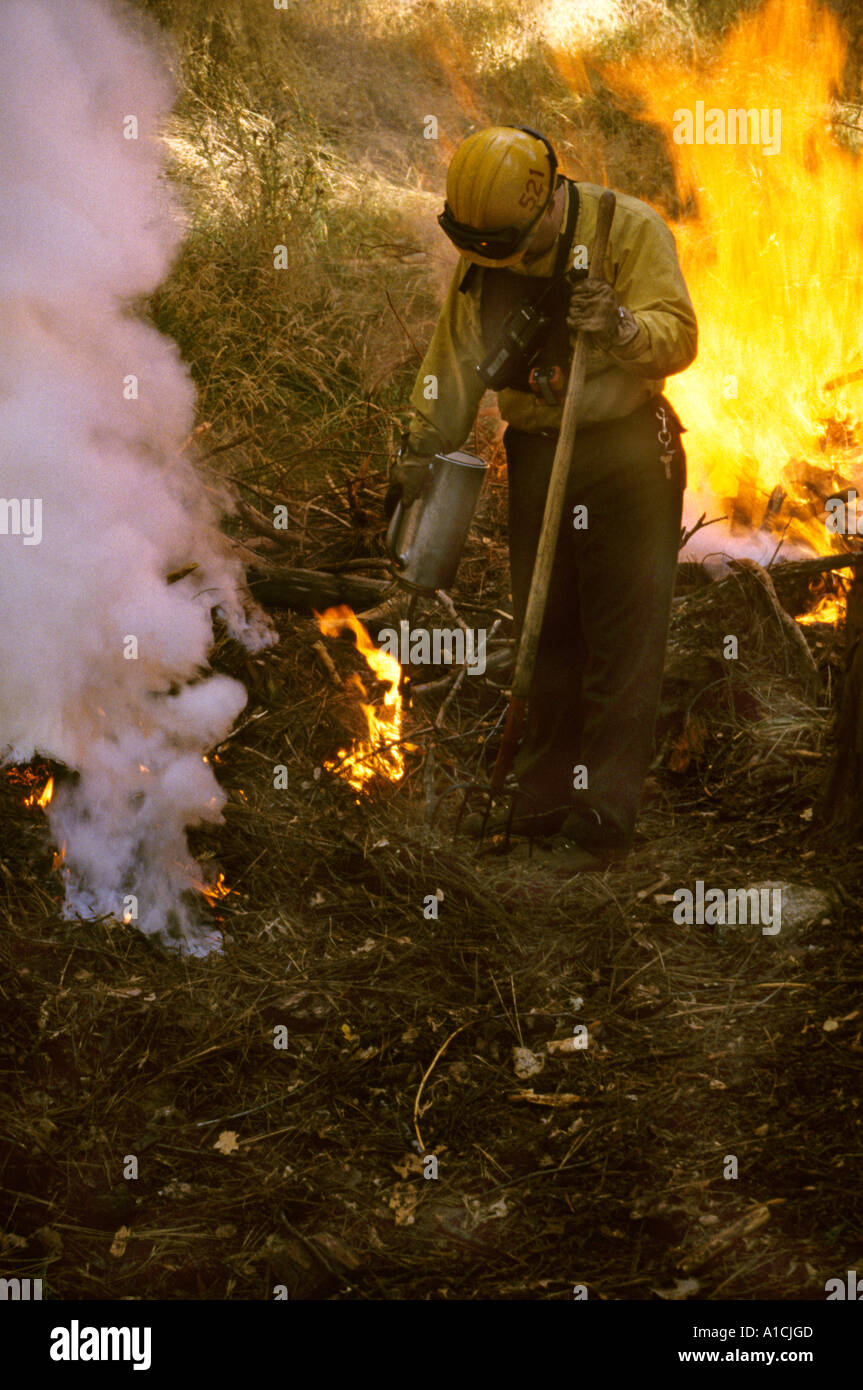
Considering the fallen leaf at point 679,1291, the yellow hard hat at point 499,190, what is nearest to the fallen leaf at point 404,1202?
the fallen leaf at point 679,1291

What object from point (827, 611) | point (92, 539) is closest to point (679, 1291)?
point (92, 539)

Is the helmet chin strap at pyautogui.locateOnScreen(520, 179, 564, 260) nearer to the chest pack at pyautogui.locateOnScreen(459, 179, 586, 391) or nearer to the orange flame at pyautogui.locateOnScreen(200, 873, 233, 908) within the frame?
the chest pack at pyautogui.locateOnScreen(459, 179, 586, 391)

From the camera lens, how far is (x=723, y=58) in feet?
31.7

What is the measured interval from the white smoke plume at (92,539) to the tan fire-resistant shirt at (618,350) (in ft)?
3.90

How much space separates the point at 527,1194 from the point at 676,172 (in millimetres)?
8495

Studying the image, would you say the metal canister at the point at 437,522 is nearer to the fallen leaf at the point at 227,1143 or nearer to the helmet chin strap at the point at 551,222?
the helmet chin strap at the point at 551,222

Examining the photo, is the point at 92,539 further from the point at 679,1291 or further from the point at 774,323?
the point at 774,323

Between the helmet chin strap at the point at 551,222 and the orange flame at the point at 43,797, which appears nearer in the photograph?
the helmet chin strap at the point at 551,222

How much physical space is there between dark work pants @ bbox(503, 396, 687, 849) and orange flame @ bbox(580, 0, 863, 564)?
95.8 inches

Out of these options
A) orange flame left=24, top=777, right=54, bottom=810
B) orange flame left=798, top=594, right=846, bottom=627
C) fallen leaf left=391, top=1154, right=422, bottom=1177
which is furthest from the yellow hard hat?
orange flame left=798, top=594, right=846, bottom=627

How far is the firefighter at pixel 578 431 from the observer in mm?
3617

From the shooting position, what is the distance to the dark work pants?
156 inches

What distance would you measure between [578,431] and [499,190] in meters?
0.83

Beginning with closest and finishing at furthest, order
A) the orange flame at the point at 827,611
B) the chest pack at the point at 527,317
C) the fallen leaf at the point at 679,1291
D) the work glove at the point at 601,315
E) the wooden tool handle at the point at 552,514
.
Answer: the fallen leaf at the point at 679,1291, the work glove at the point at 601,315, the wooden tool handle at the point at 552,514, the chest pack at the point at 527,317, the orange flame at the point at 827,611
